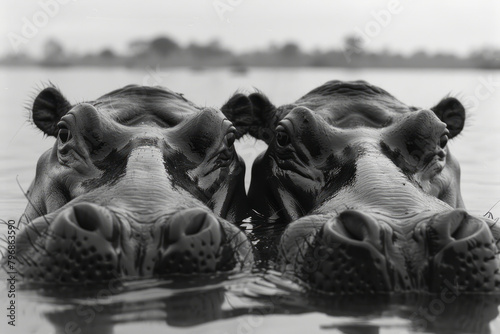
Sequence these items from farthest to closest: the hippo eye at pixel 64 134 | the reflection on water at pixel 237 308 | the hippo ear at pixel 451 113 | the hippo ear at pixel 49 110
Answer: the hippo ear at pixel 451 113 < the hippo ear at pixel 49 110 < the hippo eye at pixel 64 134 < the reflection on water at pixel 237 308

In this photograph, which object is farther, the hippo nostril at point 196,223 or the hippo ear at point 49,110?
the hippo ear at point 49,110

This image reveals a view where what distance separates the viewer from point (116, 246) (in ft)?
19.3

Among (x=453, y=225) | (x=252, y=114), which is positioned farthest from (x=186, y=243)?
(x=252, y=114)

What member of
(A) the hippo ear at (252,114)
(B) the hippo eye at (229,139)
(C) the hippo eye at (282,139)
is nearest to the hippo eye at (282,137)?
(C) the hippo eye at (282,139)

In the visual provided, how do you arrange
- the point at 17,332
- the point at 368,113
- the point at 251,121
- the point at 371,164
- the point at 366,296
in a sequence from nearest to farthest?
the point at 17,332 → the point at 366,296 → the point at 371,164 → the point at 368,113 → the point at 251,121

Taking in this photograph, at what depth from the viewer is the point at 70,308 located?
5.70 m

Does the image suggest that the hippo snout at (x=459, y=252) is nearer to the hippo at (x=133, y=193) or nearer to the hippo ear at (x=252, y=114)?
the hippo at (x=133, y=193)

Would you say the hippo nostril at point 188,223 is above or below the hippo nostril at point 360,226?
above

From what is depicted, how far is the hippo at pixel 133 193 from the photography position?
5.90 meters

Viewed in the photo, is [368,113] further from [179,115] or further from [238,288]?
[238,288]

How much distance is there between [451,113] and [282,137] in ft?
7.47

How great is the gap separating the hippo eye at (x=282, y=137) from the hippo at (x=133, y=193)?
45 centimetres

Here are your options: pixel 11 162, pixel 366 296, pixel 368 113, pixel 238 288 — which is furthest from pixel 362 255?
pixel 11 162

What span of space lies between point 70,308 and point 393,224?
7.39ft
